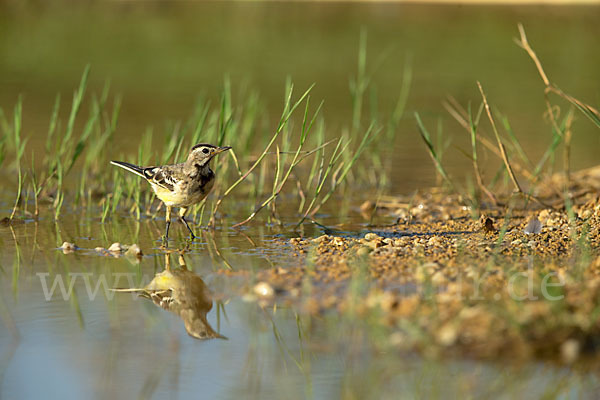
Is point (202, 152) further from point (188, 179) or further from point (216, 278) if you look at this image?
point (216, 278)

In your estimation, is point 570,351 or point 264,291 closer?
point 570,351

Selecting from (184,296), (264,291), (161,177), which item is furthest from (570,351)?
(161,177)

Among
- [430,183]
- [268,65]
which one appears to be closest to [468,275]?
[430,183]

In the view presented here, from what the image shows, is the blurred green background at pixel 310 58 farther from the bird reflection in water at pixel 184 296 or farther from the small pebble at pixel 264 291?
the small pebble at pixel 264 291

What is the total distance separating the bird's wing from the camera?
244 inches

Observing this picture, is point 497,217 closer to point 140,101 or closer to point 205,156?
point 205,156

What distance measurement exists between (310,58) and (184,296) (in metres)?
13.9

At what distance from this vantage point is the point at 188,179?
6.13m

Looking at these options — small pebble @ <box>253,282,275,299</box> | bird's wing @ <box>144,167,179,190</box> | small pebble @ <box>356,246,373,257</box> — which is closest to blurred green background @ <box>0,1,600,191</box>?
bird's wing @ <box>144,167,179,190</box>

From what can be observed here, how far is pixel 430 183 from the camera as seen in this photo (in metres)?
8.58

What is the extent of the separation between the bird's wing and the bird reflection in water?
820 millimetres

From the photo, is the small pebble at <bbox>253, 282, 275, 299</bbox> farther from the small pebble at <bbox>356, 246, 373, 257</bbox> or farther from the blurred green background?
the blurred green background

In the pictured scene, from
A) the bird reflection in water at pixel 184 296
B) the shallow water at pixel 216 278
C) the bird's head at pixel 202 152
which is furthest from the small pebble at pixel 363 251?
the bird's head at pixel 202 152

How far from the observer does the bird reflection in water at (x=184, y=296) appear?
441 cm
